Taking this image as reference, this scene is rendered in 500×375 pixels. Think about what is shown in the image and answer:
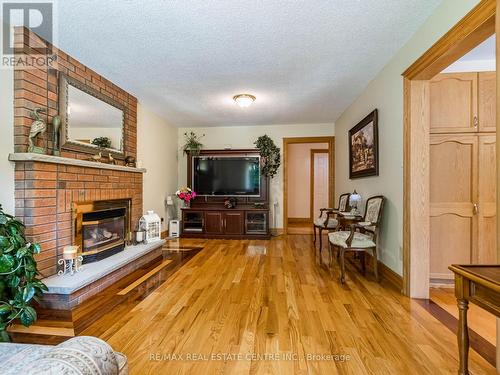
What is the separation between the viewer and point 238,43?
2.36 metres

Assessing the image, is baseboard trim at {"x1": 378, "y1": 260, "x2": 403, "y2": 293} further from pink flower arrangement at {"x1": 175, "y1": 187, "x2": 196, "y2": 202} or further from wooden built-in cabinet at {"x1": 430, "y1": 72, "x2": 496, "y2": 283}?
pink flower arrangement at {"x1": 175, "y1": 187, "x2": 196, "y2": 202}

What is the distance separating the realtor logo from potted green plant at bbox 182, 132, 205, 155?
3263 millimetres

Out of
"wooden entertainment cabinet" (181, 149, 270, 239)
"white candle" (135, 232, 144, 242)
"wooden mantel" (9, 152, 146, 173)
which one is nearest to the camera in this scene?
"wooden mantel" (9, 152, 146, 173)

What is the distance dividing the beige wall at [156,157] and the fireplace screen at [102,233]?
0.94 metres

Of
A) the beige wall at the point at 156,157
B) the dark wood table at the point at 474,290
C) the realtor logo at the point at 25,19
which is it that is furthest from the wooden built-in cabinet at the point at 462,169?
the beige wall at the point at 156,157

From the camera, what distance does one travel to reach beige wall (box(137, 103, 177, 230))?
14.0 ft

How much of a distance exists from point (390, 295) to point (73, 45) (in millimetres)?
4007

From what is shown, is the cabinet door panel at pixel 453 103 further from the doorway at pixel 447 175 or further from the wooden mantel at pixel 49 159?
the wooden mantel at pixel 49 159

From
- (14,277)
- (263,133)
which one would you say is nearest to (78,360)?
(14,277)

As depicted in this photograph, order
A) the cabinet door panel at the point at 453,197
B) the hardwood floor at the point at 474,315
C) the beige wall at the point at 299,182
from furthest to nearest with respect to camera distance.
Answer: the beige wall at the point at 299,182 < the cabinet door panel at the point at 453,197 < the hardwood floor at the point at 474,315

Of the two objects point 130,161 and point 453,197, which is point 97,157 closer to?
point 130,161

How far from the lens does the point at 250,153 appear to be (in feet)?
17.5

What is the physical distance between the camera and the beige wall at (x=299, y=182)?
6.89 meters

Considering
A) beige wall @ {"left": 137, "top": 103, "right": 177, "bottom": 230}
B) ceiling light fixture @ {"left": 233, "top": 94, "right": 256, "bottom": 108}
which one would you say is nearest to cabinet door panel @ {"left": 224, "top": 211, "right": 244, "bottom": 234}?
beige wall @ {"left": 137, "top": 103, "right": 177, "bottom": 230}
